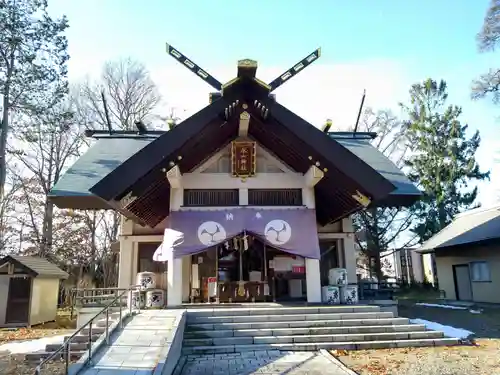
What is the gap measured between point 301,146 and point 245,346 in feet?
15.7

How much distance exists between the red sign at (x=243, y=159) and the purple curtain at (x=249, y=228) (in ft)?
3.37

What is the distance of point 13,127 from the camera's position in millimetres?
14289

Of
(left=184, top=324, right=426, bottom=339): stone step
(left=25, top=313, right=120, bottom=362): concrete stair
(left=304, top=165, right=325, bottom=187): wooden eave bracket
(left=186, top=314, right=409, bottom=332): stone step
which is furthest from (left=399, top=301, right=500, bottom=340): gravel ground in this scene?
(left=25, top=313, right=120, bottom=362): concrete stair

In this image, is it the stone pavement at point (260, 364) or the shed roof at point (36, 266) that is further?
the shed roof at point (36, 266)

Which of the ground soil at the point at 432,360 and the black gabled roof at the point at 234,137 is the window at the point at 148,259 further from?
the ground soil at the point at 432,360

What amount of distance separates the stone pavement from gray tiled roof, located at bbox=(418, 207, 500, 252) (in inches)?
495

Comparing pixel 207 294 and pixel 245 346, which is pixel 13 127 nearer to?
pixel 207 294

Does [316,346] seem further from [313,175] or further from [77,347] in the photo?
[77,347]

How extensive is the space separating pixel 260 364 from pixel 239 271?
491 centimetres

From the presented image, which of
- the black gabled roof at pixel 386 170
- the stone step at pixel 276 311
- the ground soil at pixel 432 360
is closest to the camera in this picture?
the ground soil at pixel 432 360

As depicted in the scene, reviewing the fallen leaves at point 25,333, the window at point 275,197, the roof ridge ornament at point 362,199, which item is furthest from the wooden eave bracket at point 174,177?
the fallen leaves at point 25,333

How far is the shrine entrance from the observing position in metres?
10.5

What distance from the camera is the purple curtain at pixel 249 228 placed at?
31.4 ft

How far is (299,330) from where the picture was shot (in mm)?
7715
